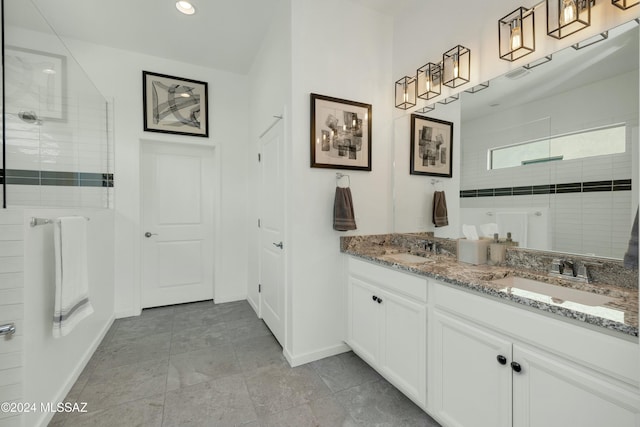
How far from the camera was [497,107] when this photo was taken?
67.8 inches

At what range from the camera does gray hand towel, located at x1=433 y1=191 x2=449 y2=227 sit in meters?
2.06

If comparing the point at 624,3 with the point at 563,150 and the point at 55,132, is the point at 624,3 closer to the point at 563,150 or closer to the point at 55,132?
the point at 563,150

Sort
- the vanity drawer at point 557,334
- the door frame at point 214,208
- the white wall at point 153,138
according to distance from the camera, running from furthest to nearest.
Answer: the door frame at point 214,208
the white wall at point 153,138
the vanity drawer at point 557,334

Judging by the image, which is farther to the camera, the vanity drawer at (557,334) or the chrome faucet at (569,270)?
the chrome faucet at (569,270)

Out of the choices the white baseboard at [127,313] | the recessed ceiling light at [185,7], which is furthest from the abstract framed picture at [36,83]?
the white baseboard at [127,313]

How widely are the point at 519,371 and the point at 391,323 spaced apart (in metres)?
0.75

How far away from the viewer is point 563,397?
973mm

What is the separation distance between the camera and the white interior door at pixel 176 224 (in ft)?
10.7

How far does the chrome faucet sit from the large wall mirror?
3.0 inches

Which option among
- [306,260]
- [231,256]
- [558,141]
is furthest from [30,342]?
[558,141]

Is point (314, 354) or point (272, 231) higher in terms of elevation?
point (272, 231)

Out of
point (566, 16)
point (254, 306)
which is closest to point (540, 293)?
point (566, 16)

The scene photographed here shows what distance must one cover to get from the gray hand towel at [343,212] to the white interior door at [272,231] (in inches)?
18.3

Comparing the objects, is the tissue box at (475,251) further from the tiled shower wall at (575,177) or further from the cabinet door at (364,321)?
the cabinet door at (364,321)
